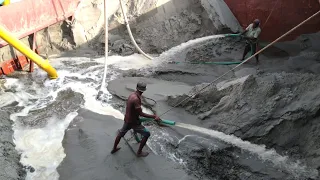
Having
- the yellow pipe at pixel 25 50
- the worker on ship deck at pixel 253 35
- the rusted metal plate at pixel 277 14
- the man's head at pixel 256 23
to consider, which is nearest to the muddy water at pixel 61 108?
the yellow pipe at pixel 25 50

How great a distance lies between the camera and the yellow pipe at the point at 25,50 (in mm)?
8102

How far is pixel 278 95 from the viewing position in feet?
21.0

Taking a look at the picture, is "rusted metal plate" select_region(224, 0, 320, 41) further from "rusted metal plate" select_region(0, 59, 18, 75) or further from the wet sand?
"rusted metal plate" select_region(0, 59, 18, 75)

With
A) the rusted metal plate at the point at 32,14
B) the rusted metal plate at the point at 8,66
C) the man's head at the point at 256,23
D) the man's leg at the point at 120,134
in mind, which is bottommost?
the man's leg at the point at 120,134

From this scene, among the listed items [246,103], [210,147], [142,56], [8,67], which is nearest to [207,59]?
[142,56]

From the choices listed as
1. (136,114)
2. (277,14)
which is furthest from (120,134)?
(277,14)

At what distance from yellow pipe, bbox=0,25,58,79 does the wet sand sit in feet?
10.3

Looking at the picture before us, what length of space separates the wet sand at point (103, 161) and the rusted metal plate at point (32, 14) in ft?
15.1

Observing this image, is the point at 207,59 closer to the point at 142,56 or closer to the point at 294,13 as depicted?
the point at 142,56

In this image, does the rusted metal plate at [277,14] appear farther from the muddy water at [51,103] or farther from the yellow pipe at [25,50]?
the yellow pipe at [25,50]

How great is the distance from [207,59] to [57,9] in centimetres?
540

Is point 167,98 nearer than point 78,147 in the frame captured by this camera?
No

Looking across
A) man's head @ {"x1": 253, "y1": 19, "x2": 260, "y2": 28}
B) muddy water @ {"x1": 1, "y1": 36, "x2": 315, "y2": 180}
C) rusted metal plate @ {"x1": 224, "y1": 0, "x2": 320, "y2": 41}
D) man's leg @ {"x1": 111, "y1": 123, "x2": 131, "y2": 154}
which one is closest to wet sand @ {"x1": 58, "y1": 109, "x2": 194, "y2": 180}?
man's leg @ {"x1": 111, "y1": 123, "x2": 131, "y2": 154}

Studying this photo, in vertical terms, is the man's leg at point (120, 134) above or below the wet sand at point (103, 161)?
above
